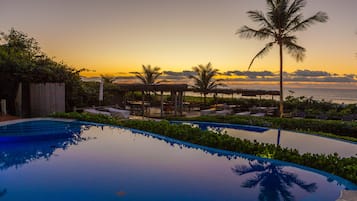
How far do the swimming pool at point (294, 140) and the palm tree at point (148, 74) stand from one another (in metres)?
13.7

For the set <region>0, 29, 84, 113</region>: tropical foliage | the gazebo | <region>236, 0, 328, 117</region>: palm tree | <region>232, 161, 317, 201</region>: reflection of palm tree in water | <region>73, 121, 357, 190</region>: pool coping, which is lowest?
<region>232, 161, 317, 201</region>: reflection of palm tree in water

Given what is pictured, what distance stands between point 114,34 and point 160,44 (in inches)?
141

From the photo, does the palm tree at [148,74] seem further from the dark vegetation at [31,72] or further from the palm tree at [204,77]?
the dark vegetation at [31,72]

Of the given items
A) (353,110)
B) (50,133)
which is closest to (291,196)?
(50,133)

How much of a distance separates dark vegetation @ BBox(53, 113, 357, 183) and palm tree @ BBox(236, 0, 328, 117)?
312 inches

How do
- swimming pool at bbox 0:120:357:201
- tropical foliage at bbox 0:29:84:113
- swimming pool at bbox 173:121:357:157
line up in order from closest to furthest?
swimming pool at bbox 0:120:357:201 < swimming pool at bbox 173:121:357:157 < tropical foliage at bbox 0:29:84:113

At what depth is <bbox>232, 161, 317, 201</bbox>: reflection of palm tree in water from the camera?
5.96m

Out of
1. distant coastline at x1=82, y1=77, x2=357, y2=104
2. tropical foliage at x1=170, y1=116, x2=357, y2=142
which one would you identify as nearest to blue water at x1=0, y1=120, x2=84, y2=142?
tropical foliage at x1=170, y1=116, x2=357, y2=142

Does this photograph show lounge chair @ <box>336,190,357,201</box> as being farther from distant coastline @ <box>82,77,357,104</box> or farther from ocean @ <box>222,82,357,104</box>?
ocean @ <box>222,82,357,104</box>

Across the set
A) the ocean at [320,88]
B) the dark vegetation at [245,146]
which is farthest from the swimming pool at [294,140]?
the ocean at [320,88]

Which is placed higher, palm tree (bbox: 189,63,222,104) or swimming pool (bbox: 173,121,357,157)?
palm tree (bbox: 189,63,222,104)

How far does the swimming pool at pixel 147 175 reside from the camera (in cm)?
594

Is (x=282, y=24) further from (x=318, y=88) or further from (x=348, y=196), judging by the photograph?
(x=318, y=88)

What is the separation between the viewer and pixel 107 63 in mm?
22766
